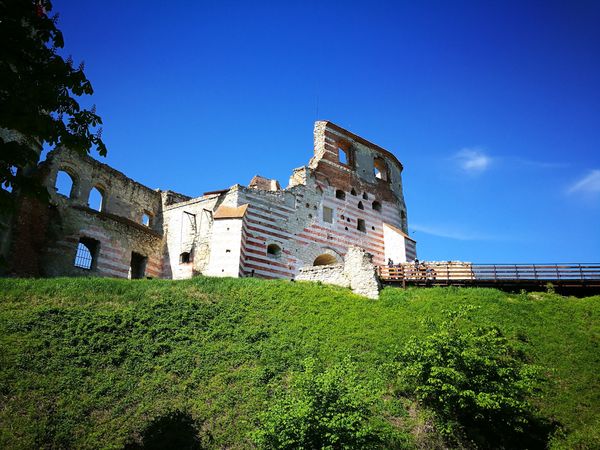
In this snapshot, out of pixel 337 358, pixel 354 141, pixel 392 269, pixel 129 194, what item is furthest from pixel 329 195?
pixel 337 358

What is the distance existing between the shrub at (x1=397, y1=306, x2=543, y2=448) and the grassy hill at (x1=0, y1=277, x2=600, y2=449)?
0.82 metres

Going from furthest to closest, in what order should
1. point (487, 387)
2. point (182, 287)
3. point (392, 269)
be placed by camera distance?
point (392, 269) < point (182, 287) < point (487, 387)

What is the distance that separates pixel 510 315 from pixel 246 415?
12596mm

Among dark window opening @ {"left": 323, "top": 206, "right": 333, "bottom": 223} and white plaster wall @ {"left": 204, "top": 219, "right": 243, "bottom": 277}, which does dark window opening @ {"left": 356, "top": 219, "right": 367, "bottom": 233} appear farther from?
white plaster wall @ {"left": 204, "top": 219, "right": 243, "bottom": 277}

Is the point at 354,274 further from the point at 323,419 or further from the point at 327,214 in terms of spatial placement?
the point at 323,419

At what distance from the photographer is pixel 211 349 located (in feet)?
57.5

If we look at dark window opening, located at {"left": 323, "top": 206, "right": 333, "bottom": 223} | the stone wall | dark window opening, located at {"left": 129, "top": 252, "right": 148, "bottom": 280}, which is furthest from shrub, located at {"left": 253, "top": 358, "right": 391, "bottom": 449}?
dark window opening, located at {"left": 323, "top": 206, "right": 333, "bottom": 223}

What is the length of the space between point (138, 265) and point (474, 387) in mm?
22347

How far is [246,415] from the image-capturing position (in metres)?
14.4

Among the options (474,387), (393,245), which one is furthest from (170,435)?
(393,245)

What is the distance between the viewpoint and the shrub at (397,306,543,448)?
13.4 m

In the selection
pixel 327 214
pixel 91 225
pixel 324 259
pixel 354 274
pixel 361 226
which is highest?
pixel 327 214

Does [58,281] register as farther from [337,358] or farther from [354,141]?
[354,141]

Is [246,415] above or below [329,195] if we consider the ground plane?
below
